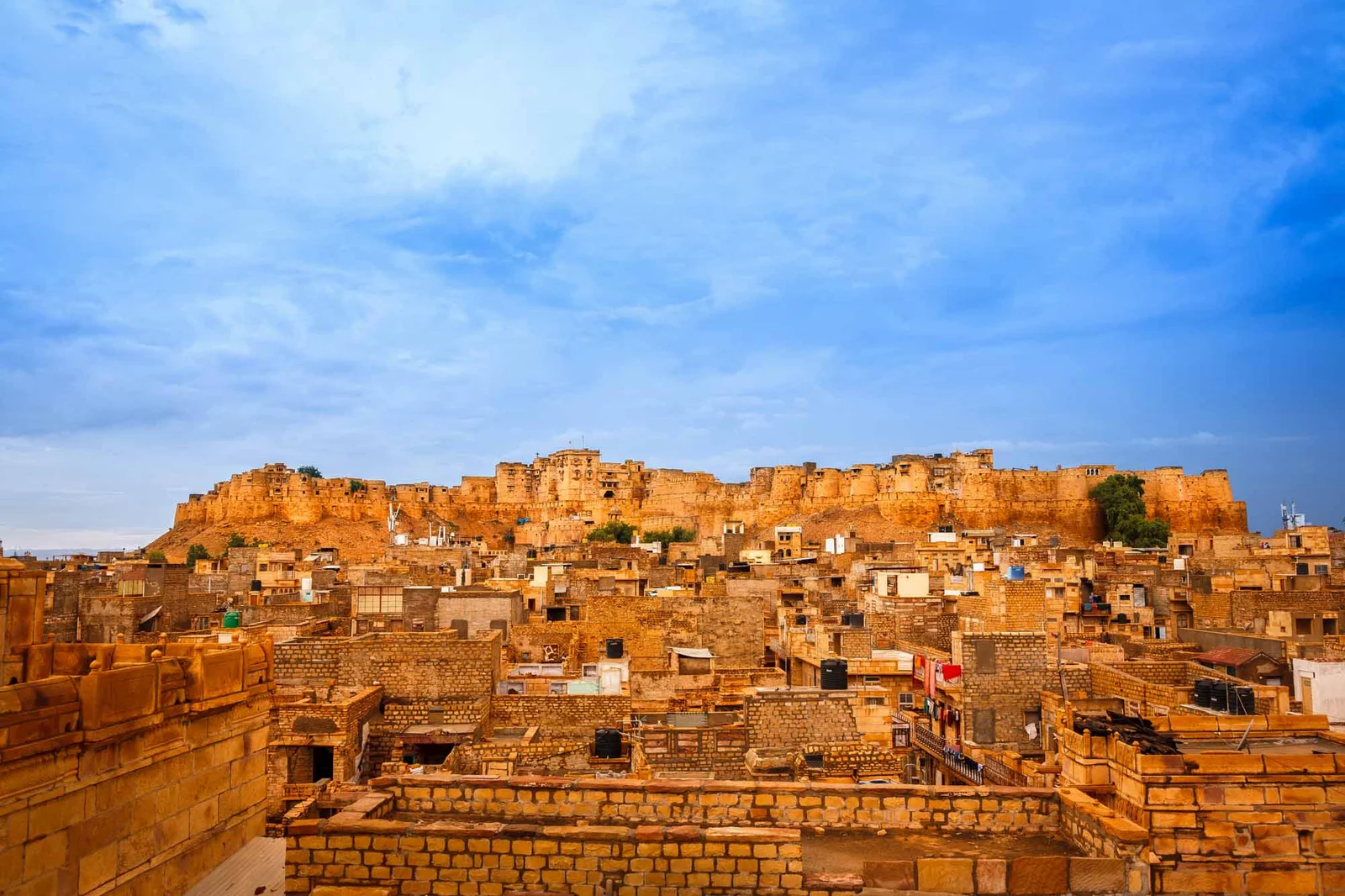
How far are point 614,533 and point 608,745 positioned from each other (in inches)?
2639

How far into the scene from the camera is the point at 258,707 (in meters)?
6.64

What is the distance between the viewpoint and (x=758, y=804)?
6121 mm

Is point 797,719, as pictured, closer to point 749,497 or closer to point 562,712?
point 562,712

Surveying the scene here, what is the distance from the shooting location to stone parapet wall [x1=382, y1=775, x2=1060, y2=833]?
6.07 m

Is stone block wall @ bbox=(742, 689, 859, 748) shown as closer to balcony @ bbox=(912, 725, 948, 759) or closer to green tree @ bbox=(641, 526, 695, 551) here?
balcony @ bbox=(912, 725, 948, 759)

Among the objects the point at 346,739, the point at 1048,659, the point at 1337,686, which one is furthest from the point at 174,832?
the point at 1337,686

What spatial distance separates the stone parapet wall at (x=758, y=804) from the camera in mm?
6074

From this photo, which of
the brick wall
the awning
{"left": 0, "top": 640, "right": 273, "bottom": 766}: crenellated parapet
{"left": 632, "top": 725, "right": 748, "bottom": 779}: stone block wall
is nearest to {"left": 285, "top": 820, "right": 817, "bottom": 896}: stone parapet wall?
{"left": 0, "top": 640, "right": 273, "bottom": 766}: crenellated parapet

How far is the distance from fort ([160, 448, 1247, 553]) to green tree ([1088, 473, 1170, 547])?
2164 millimetres

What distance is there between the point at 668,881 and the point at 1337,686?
551 inches

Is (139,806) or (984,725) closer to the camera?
(139,806)

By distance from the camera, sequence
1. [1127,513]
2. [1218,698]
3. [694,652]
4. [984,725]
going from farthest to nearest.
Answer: [1127,513]
[694,652]
[984,725]
[1218,698]

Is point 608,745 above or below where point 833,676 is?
below

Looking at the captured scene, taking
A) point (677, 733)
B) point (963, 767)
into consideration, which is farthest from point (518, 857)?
point (963, 767)
